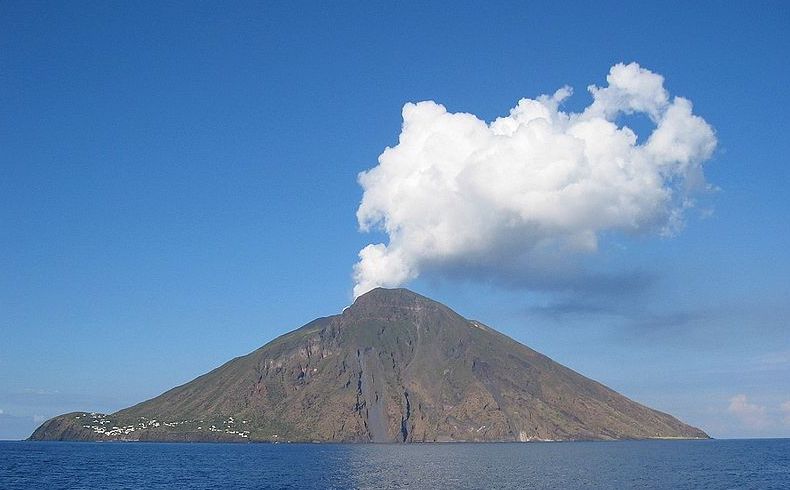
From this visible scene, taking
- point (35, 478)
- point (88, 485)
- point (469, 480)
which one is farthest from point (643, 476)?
point (35, 478)

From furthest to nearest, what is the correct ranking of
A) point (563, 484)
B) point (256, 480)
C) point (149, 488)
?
point (256, 480) < point (563, 484) < point (149, 488)

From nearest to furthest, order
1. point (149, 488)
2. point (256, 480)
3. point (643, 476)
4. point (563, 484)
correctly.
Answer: point (149, 488) < point (563, 484) < point (256, 480) < point (643, 476)

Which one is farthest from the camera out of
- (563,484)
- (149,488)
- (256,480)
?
(256,480)

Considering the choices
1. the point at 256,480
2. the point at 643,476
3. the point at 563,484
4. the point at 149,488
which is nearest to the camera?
the point at 149,488

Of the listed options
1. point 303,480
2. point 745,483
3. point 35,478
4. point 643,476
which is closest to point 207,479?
point 303,480

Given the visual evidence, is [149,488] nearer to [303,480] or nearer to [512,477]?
[303,480]

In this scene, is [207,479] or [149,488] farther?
[207,479]

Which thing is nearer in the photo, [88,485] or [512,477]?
[88,485]

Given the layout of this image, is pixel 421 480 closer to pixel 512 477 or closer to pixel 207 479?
pixel 512 477

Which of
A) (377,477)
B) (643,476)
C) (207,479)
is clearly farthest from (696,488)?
(207,479)
